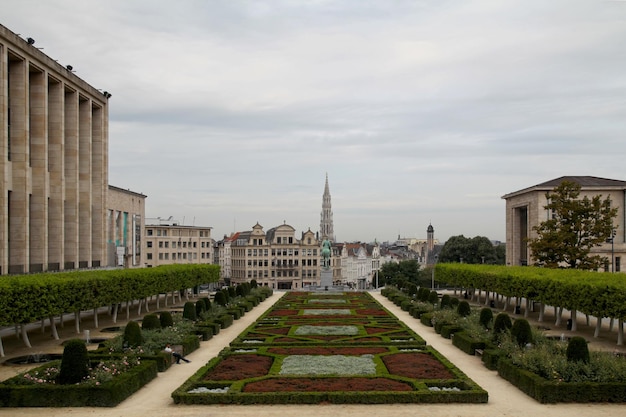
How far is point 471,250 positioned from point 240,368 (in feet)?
315

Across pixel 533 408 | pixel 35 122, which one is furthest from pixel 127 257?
pixel 533 408

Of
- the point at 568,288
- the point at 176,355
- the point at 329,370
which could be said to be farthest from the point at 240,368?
the point at 568,288

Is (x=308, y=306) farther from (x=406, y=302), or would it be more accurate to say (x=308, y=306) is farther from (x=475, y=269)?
(x=475, y=269)

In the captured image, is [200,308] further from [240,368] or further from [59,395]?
[59,395]

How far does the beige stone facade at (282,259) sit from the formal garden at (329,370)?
286 feet

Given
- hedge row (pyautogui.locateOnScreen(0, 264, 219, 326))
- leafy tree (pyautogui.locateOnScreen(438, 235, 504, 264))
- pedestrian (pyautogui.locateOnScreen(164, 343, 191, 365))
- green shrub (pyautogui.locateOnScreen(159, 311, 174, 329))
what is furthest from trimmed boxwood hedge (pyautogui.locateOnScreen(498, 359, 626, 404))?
leafy tree (pyautogui.locateOnScreen(438, 235, 504, 264))

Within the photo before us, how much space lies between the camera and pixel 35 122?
5125cm

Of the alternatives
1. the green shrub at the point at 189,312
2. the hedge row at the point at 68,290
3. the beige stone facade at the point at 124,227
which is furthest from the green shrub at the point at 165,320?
the beige stone facade at the point at 124,227

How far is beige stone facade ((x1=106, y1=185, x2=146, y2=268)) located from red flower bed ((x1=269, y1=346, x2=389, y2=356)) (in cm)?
4044

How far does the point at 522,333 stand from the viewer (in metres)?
29.2

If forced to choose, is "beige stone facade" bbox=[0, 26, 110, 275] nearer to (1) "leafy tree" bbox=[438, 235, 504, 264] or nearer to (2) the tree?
(2) the tree

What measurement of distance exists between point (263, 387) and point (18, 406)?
8222mm

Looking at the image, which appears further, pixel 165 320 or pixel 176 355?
pixel 165 320

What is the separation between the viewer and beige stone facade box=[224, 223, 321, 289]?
427ft
